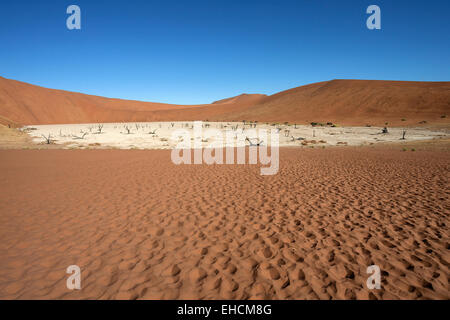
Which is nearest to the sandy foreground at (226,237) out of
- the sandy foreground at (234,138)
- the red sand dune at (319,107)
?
the sandy foreground at (234,138)

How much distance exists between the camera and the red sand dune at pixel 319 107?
4191cm

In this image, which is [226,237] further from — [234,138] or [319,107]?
[319,107]

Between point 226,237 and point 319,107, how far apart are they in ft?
194

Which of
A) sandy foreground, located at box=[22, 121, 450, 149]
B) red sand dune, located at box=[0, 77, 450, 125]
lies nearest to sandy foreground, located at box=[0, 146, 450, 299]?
sandy foreground, located at box=[22, 121, 450, 149]

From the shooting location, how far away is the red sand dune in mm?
41906

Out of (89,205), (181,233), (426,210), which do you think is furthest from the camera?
(89,205)

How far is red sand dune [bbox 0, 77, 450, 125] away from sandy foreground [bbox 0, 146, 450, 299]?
123ft

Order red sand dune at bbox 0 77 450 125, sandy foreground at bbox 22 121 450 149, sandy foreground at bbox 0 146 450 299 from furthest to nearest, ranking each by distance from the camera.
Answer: red sand dune at bbox 0 77 450 125, sandy foreground at bbox 22 121 450 149, sandy foreground at bbox 0 146 450 299

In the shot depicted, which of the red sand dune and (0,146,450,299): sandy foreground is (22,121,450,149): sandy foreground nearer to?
the red sand dune

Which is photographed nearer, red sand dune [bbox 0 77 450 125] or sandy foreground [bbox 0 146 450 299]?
sandy foreground [bbox 0 146 450 299]

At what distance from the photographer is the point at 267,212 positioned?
658 centimetres

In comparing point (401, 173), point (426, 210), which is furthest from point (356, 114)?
point (426, 210)
